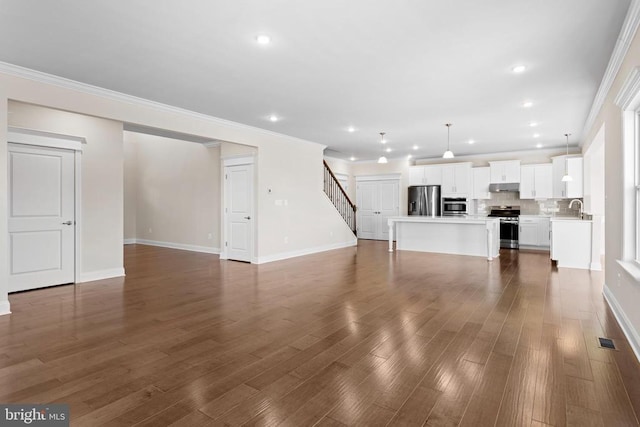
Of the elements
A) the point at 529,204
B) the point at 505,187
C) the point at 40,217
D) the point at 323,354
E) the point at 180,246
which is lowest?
the point at 323,354

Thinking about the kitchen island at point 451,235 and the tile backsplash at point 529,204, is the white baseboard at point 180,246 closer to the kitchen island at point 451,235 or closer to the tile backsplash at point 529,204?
the kitchen island at point 451,235

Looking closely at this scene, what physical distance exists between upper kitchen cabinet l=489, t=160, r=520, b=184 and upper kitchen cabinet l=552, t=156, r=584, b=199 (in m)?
0.87

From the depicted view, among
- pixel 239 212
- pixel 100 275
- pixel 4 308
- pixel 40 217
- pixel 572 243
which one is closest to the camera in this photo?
pixel 4 308

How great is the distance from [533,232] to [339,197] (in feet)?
18.0

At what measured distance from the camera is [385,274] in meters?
5.93

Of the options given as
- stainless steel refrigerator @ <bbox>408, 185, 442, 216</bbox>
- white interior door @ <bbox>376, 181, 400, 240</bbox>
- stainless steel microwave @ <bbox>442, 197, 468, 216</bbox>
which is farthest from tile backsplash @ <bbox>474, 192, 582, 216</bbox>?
white interior door @ <bbox>376, 181, 400, 240</bbox>

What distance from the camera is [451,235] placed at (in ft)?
27.0

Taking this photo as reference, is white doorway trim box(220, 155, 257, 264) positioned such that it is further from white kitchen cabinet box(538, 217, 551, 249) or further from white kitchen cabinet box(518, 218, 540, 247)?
white kitchen cabinet box(538, 217, 551, 249)

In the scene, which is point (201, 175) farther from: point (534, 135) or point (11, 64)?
point (534, 135)

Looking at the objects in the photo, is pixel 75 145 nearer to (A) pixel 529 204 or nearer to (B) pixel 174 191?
(B) pixel 174 191

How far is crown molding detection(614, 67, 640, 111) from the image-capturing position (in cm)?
272

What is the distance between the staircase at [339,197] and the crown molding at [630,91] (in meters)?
6.93

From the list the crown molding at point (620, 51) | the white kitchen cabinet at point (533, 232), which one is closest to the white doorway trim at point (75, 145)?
the crown molding at point (620, 51)

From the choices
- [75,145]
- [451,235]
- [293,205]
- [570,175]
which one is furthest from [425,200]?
[75,145]
